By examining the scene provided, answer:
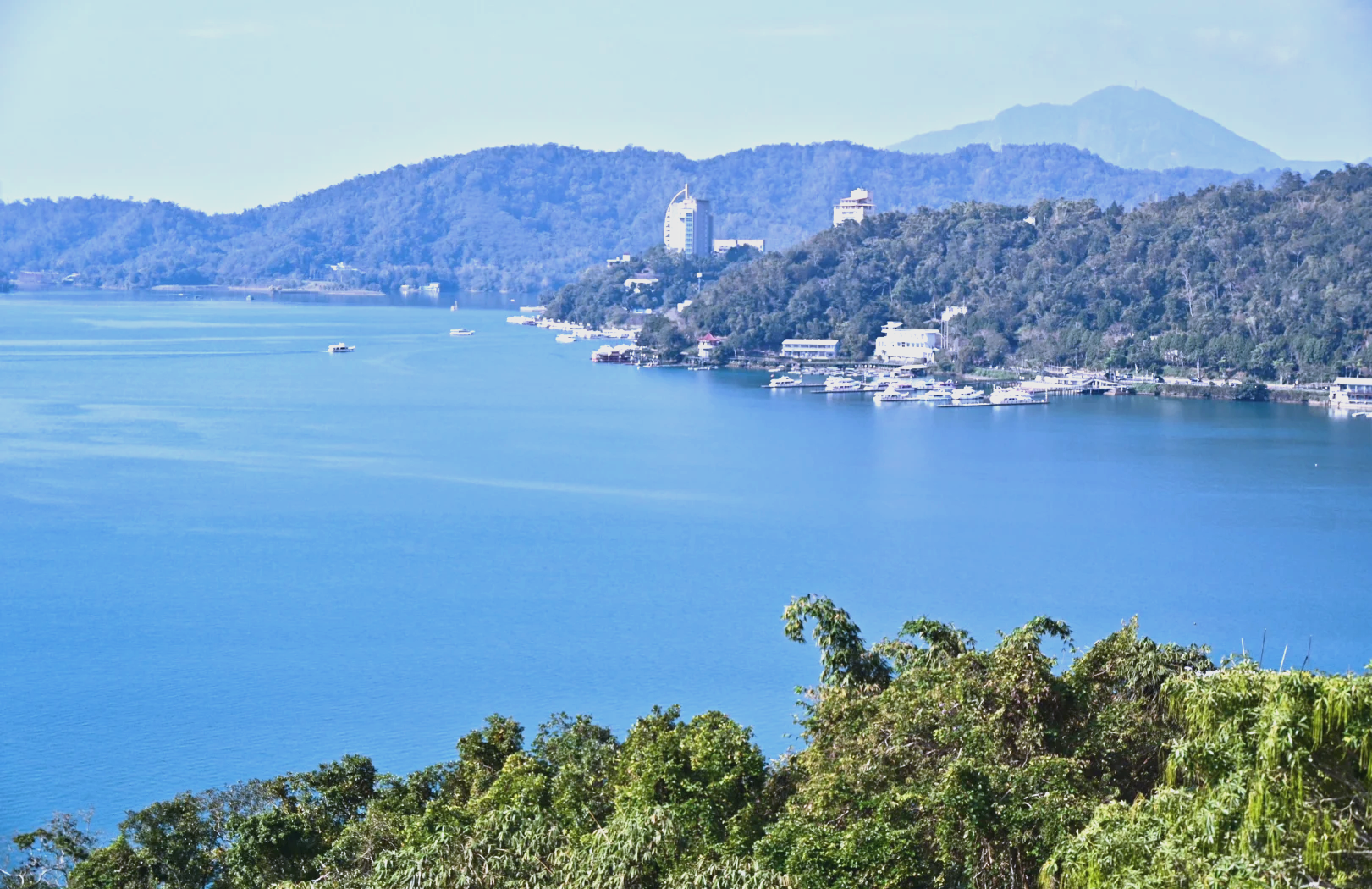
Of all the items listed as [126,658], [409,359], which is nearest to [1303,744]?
[126,658]

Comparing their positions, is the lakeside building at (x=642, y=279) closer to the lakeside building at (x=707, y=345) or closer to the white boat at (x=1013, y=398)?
the lakeside building at (x=707, y=345)

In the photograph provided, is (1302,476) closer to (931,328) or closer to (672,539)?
(672,539)

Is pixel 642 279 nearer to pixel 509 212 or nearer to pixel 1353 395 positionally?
pixel 1353 395

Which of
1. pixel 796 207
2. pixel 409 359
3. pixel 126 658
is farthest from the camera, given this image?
pixel 796 207

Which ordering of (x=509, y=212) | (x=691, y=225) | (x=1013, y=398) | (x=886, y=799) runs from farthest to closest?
(x=509, y=212) < (x=691, y=225) < (x=1013, y=398) < (x=886, y=799)

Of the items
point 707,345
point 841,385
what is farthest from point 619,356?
point 841,385

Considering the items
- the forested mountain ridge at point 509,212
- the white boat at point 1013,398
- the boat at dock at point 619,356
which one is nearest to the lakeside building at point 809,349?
the boat at dock at point 619,356
